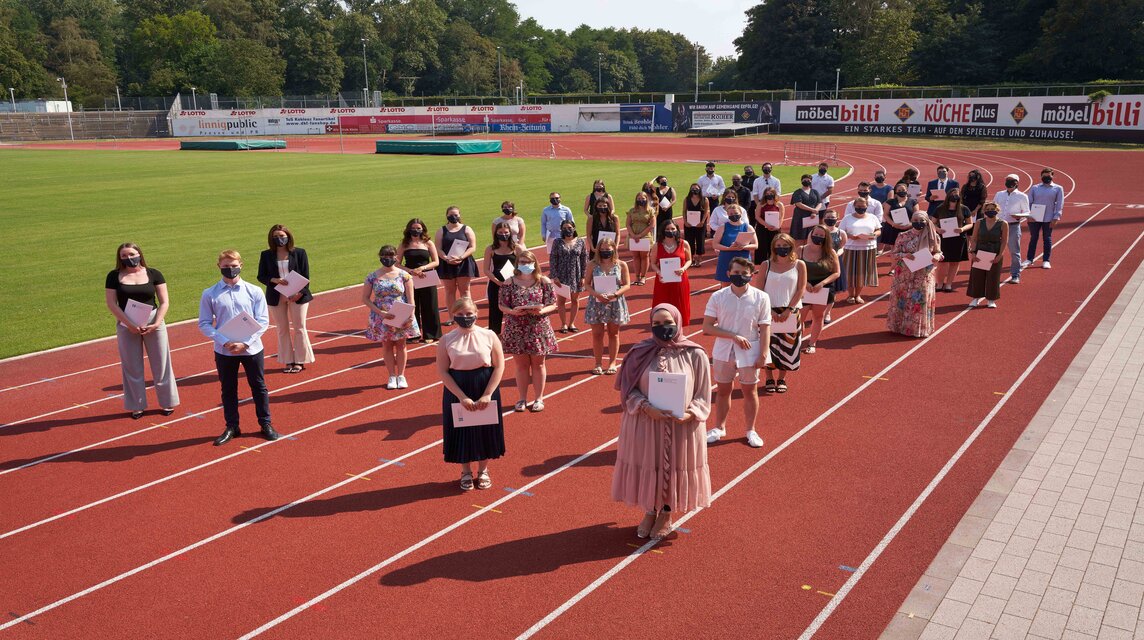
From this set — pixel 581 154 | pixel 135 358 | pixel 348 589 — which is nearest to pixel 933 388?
pixel 348 589

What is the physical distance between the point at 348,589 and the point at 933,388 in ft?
25.1

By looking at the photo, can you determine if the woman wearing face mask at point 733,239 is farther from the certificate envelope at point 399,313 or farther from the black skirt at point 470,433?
the black skirt at point 470,433

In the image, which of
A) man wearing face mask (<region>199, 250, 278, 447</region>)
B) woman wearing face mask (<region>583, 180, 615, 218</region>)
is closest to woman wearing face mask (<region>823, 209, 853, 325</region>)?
woman wearing face mask (<region>583, 180, 615, 218</region>)

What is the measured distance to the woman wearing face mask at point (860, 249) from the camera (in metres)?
13.8

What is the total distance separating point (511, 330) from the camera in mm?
9492

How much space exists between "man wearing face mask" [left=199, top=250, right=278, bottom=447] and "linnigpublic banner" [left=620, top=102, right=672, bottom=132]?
229ft

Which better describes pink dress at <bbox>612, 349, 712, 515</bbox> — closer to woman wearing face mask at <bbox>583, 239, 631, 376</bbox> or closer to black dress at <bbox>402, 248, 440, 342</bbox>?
woman wearing face mask at <bbox>583, 239, 631, 376</bbox>

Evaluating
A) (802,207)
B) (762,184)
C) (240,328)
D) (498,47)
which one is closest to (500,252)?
(240,328)

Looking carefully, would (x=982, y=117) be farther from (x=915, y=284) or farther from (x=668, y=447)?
(x=668, y=447)

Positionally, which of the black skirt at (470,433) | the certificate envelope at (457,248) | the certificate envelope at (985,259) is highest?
the certificate envelope at (457,248)

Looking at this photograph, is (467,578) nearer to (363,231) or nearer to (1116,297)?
(1116,297)

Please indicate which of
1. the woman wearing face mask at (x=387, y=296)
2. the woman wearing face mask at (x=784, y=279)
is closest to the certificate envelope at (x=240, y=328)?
the woman wearing face mask at (x=387, y=296)

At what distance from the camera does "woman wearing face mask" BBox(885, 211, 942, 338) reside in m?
12.4

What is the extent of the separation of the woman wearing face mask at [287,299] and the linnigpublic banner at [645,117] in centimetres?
6742
